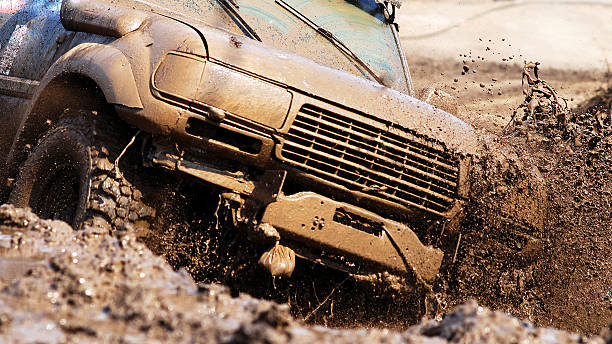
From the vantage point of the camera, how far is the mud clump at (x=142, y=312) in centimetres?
192

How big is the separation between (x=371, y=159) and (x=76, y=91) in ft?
4.99

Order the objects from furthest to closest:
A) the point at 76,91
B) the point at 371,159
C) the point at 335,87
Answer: the point at 76,91 → the point at 335,87 → the point at 371,159

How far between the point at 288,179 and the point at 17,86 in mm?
2084

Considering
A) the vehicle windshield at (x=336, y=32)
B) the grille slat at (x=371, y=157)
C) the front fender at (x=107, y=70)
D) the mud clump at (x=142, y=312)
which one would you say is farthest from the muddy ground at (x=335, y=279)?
the vehicle windshield at (x=336, y=32)

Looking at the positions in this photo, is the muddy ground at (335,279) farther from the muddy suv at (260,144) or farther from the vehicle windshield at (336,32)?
the vehicle windshield at (336,32)

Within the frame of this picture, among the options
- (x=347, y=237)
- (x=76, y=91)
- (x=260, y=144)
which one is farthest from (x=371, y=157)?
(x=76, y=91)

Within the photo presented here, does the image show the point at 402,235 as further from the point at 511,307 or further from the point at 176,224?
the point at 176,224

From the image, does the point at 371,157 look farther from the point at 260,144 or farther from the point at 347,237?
the point at 260,144

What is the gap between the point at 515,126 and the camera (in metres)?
4.37

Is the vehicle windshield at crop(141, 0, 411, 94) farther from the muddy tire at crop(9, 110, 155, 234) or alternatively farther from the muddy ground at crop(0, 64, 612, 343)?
the muddy tire at crop(9, 110, 155, 234)

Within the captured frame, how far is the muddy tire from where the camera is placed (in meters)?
3.37

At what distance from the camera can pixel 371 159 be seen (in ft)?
11.1

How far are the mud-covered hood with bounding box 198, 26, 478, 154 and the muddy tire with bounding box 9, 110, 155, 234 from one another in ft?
2.05

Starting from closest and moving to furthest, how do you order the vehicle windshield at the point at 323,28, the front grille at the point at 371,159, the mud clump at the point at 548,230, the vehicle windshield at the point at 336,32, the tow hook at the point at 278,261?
the tow hook at the point at 278,261, the front grille at the point at 371,159, the mud clump at the point at 548,230, the vehicle windshield at the point at 323,28, the vehicle windshield at the point at 336,32
